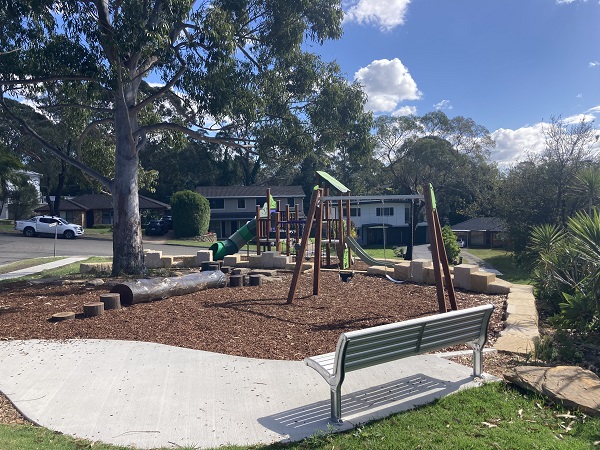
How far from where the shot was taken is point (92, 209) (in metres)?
50.1

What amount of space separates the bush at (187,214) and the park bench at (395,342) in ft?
122

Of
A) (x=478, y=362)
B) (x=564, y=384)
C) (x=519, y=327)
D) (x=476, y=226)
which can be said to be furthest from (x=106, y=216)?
(x=564, y=384)

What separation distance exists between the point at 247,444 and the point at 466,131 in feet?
182

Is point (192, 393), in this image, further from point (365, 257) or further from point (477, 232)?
point (477, 232)

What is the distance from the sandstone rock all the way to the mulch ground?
586 mm

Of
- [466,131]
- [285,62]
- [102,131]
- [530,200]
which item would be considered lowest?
[530,200]

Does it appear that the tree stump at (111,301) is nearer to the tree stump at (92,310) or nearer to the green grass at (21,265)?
the tree stump at (92,310)

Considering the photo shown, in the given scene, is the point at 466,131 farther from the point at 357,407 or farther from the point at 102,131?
the point at 357,407

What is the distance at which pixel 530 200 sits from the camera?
26.8 m

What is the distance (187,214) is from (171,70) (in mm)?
27362

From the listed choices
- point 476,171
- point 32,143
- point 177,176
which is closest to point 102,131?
point 32,143

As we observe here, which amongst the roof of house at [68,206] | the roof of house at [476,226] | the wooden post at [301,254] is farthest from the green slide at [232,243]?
the roof of house at [476,226]

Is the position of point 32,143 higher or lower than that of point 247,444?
higher

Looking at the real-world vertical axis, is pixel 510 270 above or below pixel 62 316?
below
